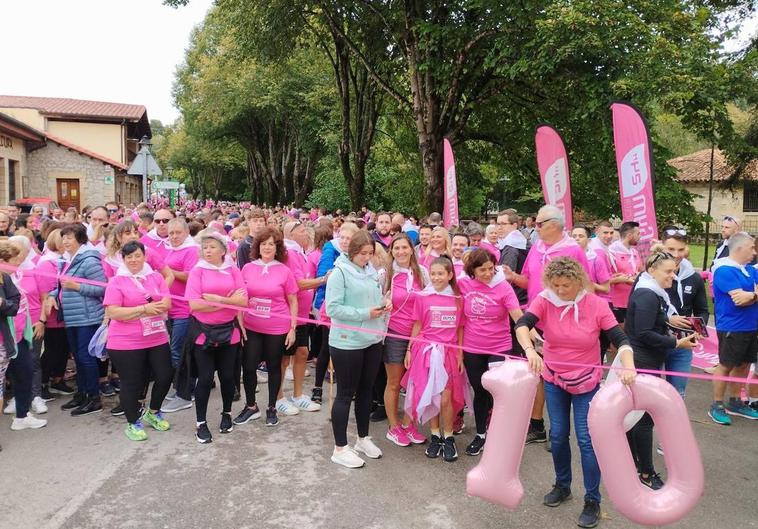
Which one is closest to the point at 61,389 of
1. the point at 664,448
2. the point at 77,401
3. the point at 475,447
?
the point at 77,401

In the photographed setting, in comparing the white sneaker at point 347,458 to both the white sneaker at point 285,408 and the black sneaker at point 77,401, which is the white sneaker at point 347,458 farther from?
the black sneaker at point 77,401

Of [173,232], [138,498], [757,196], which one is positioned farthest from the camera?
[757,196]

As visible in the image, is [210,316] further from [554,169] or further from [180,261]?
[554,169]

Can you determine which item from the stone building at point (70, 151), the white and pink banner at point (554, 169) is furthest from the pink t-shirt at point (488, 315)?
the stone building at point (70, 151)

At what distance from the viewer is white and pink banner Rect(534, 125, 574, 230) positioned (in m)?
9.63

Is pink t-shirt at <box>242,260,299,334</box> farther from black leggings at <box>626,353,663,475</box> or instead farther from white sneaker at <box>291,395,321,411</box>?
black leggings at <box>626,353,663,475</box>

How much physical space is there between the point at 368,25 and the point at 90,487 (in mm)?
16294

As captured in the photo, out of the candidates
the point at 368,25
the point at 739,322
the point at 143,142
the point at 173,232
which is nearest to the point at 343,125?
the point at 368,25

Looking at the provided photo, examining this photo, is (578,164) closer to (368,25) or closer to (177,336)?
(368,25)

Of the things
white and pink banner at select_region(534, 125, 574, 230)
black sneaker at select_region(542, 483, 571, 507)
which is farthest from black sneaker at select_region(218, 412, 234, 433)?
white and pink banner at select_region(534, 125, 574, 230)

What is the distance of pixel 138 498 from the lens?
405cm

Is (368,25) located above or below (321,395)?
above

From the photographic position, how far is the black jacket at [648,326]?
4078 millimetres

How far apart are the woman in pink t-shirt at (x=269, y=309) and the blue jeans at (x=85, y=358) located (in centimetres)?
154
